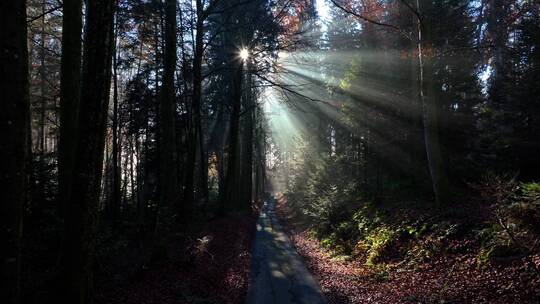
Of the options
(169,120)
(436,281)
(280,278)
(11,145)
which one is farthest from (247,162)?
(11,145)

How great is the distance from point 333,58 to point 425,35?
17.0 m

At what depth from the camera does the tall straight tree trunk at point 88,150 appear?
18.2ft

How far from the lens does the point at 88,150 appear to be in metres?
5.55

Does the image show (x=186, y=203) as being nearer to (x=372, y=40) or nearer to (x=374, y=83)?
(x=374, y=83)

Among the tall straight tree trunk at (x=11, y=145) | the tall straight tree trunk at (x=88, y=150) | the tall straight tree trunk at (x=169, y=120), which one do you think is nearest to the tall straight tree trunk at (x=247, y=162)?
the tall straight tree trunk at (x=169, y=120)

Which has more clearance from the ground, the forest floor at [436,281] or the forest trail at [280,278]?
the forest floor at [436,281]

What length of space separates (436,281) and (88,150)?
7834 mm

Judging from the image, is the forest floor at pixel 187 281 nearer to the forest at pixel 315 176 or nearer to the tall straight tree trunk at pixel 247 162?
the forest at pixel 315 176

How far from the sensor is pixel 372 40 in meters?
23.4

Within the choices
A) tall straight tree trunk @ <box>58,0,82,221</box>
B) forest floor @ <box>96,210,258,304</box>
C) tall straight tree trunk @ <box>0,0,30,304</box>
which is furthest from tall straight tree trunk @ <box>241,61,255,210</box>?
tall straight tree trunk @ <box>0,0,30,304</box>

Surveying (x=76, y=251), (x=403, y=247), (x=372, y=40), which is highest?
(x=372, y=40)

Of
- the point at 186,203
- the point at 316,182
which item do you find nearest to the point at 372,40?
the point at 316,182

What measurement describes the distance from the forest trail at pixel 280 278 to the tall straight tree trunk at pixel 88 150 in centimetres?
498

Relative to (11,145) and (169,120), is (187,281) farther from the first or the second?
(11,145)
